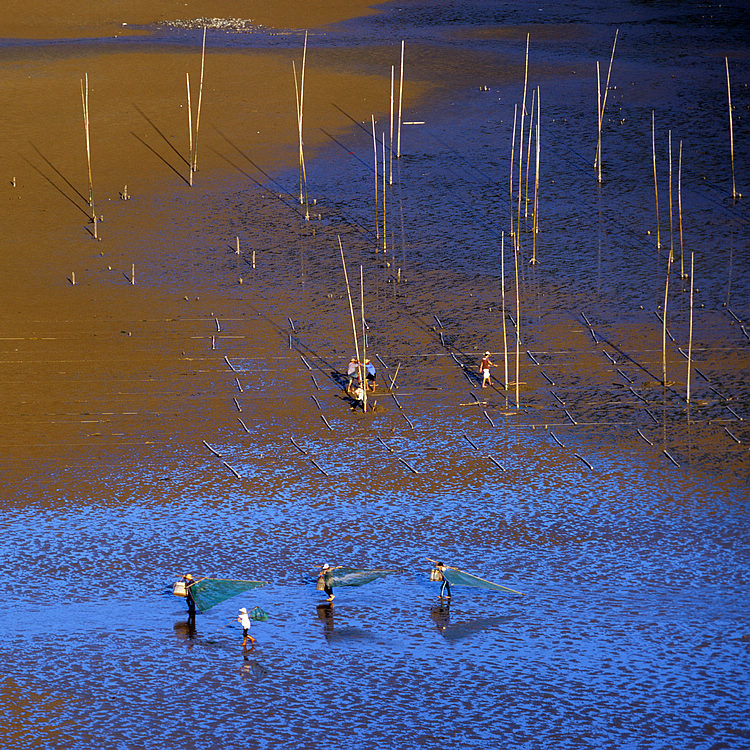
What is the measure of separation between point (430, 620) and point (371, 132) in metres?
26.1

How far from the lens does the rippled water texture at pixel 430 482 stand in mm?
18375

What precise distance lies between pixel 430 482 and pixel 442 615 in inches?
214

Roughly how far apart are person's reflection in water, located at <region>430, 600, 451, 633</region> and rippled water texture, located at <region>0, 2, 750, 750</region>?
0.05m

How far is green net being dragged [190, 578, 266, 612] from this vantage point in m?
20.0

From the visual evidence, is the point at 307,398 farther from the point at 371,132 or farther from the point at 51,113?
the point at 51,113

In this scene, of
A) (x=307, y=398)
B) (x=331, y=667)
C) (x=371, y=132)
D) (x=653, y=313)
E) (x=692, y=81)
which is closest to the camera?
(x=331, y=667)

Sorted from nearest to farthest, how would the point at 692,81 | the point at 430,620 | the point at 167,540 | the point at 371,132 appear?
the point at 430,620
the point at 167,540
the point at 371,132
the point at 692,81

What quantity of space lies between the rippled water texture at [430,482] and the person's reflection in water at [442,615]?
0.05 meters

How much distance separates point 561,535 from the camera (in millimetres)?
23391

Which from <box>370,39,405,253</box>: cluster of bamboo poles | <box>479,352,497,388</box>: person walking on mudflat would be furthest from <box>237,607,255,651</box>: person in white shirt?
<box>370,39,405,253</box>: cluster of bamboo poles

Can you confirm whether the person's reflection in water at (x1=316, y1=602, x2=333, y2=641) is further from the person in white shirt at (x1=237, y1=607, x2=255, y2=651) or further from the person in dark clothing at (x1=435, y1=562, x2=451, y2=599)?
the person in dark clothing at (x1=435, y1=562, x2=451, y2=599)

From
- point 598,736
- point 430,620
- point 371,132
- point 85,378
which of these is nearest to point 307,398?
point 85,378

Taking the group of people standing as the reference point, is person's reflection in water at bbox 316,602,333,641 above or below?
below

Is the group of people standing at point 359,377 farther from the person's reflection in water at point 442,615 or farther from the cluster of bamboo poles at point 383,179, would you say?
the person's reflection in water at point 442,615
